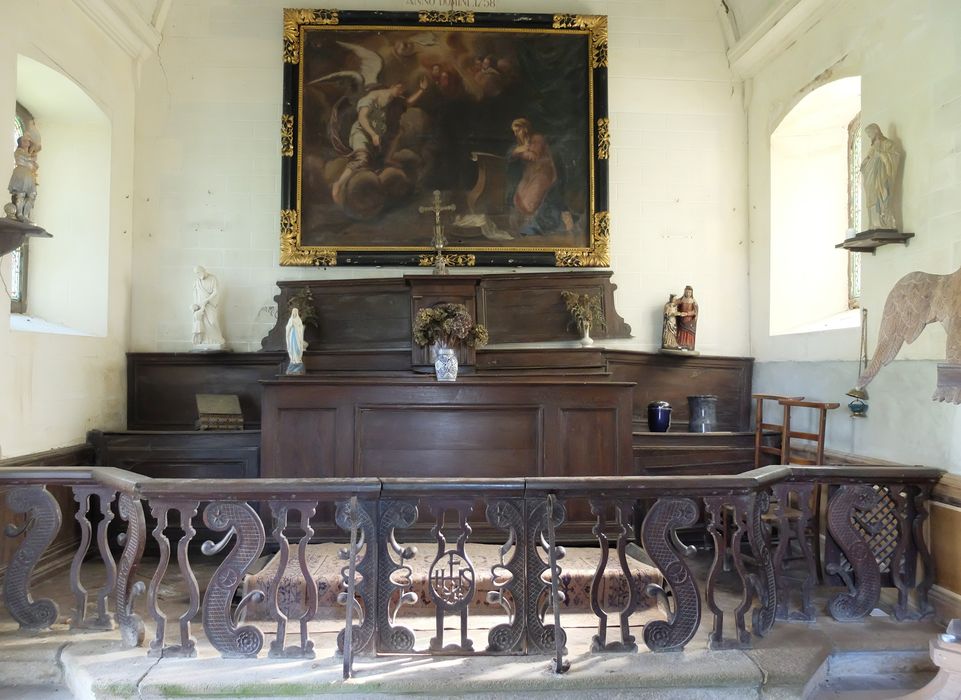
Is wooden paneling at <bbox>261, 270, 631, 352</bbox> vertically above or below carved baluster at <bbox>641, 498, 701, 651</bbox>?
above

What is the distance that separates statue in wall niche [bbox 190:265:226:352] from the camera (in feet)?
21.4

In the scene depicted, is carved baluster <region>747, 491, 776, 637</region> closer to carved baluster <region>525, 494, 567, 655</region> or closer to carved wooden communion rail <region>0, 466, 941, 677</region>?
carved wooden communion rail <region>0, 466, 941, 677</region>

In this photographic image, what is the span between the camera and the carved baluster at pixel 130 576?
3.49 m

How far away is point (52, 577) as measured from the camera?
16.4ft

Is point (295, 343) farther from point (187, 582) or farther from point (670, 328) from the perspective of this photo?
point (670, 328)

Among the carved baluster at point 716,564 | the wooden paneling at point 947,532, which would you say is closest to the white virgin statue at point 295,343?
the carved baluster at point 716,564

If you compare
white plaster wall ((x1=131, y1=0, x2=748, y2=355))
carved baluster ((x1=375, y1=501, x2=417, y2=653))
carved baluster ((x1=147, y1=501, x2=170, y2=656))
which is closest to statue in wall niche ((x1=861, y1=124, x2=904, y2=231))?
white plaster wall ((x1=131, y1=0, x2=748, y2=355))

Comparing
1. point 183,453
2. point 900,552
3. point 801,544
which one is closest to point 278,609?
point 801,544

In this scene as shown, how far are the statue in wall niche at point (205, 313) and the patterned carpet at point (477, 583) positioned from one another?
2587 millimetres

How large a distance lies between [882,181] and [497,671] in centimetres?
385

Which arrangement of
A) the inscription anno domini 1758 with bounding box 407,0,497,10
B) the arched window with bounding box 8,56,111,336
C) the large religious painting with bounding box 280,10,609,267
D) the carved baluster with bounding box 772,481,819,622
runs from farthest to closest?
the inscription anno domini 1758 with bounding box 407,0,497,10 < the large religious painting with bounding box 280,10,609,267 < the arched window with bounding box 8,56,111,336 < the carved baluster with bounding box 772,481,819,622

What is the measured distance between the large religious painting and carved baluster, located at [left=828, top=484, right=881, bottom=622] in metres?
3.43

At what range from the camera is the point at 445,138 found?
272 inches

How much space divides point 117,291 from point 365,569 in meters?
4.26
